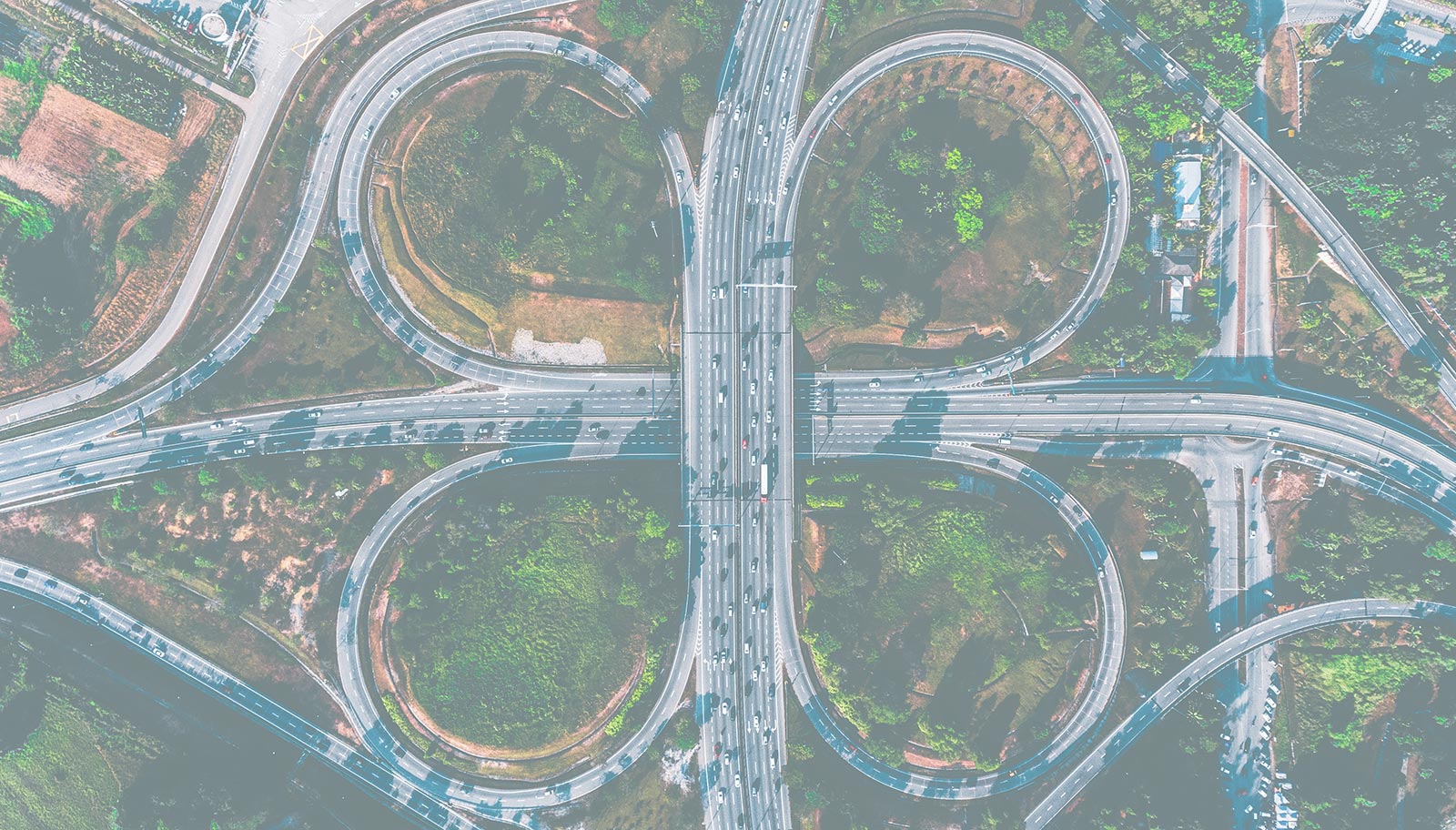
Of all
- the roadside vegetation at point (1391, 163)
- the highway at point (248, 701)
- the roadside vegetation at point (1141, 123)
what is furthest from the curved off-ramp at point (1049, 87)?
the highway at point (248, 701)

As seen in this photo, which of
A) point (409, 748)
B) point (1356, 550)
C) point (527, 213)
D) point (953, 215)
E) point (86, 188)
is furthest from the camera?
point (1356, 550)

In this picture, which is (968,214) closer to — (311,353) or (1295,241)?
(1295,241)

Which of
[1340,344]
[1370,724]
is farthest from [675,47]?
[1370,724]

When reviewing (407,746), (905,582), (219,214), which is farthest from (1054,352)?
(219,214)

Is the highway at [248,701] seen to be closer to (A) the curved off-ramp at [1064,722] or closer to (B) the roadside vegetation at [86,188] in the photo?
(B) the roadside vegetation at [86,188]

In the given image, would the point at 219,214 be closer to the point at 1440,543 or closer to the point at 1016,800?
the point at 1016,800
